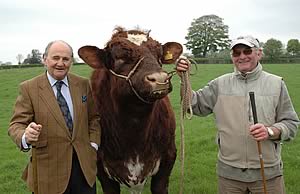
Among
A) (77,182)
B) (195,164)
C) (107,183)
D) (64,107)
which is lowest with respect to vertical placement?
(195,164)

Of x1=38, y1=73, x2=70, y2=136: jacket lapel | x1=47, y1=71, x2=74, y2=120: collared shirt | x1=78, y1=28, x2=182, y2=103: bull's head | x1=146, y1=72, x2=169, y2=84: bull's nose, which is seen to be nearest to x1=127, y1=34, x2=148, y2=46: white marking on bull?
x1=78, y1=28, x2=182, y2=103: bull's head

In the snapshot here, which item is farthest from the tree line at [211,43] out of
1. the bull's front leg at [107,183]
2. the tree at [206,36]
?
the bull's front leg at [107,183]

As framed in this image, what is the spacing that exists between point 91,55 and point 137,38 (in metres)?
0.59

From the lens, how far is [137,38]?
4945mm

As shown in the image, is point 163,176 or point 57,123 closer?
point 57,123

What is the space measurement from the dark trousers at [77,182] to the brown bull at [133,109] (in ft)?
2.88

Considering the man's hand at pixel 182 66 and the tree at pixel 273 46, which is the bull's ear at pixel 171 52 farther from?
the tree at pixel 273 46

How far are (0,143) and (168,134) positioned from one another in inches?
313

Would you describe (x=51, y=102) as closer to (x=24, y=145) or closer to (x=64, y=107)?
(x=64, y=107)

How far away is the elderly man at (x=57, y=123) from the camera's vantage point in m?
4.35

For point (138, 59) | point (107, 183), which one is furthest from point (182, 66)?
point (107, 183)

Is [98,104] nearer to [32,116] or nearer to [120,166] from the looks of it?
[120,166]

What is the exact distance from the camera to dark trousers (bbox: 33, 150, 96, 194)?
4633 millimetres

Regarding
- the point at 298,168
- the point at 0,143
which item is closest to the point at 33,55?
the point at 0,143
